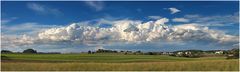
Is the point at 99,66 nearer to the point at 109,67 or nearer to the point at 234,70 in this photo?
the point at 109,67

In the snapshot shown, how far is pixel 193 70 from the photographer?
104ft

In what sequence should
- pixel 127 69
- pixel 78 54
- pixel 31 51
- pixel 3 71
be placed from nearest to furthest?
1. pixel 3 71
2. pixel 127 69
3. pixel 31 51
4. pixel 78 54

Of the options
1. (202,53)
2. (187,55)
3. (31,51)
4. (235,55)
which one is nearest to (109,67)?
(31,51)

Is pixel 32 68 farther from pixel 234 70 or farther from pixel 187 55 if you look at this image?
pixel 187 55

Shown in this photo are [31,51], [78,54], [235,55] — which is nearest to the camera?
[31,51]

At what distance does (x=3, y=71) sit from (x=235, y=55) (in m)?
26.7

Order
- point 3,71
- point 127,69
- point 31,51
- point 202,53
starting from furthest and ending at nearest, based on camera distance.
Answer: point 202,53 < point 31,51 < point 127,69 < point 3,71

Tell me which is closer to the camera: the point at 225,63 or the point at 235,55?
the point at 225,63

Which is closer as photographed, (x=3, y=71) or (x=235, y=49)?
(x=3, y=71)

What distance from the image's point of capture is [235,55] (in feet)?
157

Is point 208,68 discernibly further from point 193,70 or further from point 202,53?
point 202,53

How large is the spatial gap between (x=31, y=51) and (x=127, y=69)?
15.0 metres

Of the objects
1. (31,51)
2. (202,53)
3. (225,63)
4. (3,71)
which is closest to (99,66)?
(3,71)

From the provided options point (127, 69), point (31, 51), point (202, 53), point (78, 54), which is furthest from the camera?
point (202, 53)
